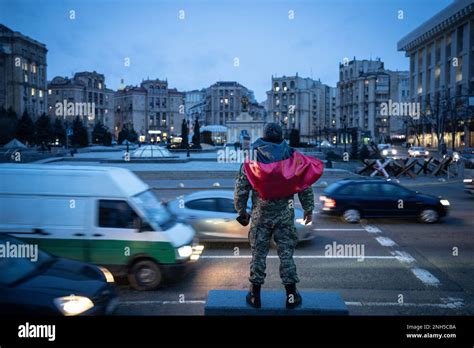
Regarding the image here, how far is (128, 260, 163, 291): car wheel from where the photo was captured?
25.7 ft

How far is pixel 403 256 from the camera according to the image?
10273 mm

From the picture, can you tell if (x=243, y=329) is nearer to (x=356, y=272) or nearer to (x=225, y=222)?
(x=356, y=272)

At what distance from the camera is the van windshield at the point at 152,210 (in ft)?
26.6

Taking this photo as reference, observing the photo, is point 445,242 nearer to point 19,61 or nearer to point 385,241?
point 385,241

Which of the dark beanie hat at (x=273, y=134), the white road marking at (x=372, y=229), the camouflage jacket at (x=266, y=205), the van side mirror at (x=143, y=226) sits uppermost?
the dark beanie hat at (x=273, y=134)

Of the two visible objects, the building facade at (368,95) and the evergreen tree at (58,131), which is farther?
the building facade at (368,95)

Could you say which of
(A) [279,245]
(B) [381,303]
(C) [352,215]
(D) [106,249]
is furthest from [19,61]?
(A) [279,245]

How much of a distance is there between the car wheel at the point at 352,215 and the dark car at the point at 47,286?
9.53m

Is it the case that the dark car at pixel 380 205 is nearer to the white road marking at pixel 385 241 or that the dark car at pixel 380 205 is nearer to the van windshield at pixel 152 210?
the white road marking at pixel 385 241

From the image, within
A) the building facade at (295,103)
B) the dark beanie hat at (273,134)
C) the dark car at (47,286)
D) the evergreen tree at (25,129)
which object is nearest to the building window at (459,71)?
the building facade at (295,103)

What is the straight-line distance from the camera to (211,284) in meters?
8.26

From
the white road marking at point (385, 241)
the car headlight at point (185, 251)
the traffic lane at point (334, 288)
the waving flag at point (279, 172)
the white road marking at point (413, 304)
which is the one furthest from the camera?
the white road marking at point (385, 241)

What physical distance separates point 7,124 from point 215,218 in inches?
1257

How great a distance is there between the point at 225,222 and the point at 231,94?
356 feet
